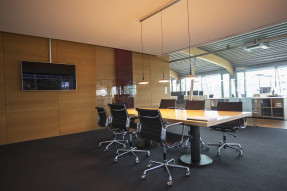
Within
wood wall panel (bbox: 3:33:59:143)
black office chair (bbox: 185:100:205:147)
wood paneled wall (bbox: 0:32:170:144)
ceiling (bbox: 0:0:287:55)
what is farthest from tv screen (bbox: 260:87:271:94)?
wood wall panel (bbox: 3:33:59:143)

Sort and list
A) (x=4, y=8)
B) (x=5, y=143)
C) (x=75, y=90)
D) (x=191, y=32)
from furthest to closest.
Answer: (x=75, y=90)
(x=191, y=32)
(x=5, y=143)
(x=4, y=8)

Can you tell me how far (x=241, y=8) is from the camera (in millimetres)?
3939

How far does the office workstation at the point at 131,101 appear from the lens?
8.85 feet

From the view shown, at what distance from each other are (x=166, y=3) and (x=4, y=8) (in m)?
3.43

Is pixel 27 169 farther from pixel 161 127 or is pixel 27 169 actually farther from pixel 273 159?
pixel 273 159

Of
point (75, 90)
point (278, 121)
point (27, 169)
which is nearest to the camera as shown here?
point (27, 169)

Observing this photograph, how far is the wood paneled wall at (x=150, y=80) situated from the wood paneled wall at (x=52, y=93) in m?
0.08

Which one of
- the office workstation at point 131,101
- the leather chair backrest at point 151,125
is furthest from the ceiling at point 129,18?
the leather chair backrest at point 151,125

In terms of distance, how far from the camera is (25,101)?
5.05 m

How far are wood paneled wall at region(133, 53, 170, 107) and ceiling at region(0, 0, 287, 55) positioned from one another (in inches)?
75.6

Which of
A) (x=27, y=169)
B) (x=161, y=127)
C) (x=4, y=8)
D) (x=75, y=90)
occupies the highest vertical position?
(x=4, y=8)

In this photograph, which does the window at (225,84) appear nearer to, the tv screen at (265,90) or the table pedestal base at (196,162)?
the tv screen at (265,90)

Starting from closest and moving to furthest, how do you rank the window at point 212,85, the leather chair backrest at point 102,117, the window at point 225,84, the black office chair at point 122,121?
the black office chair at point 122,121 → the leather chair backrest at point 102,117 → the window at point 225,84 → the window at point 212,85

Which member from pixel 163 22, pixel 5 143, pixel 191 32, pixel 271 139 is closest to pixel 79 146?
pixel 5 143
